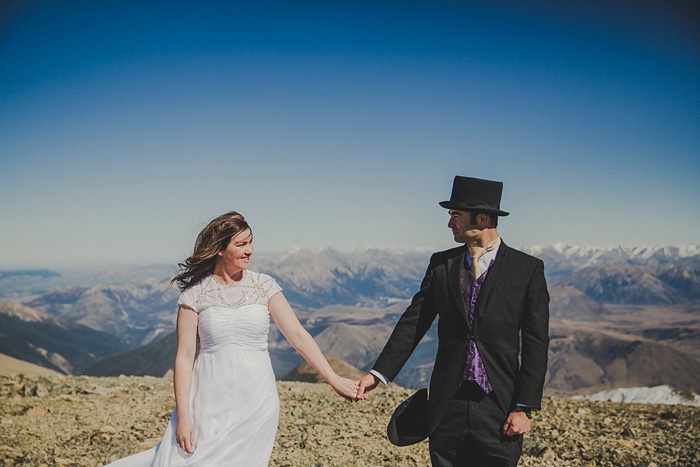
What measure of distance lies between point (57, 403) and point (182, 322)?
7.59 m

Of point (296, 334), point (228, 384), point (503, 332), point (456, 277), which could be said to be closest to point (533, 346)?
point (503, 332)

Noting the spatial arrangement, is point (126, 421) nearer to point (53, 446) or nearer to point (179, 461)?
point (53, 446)

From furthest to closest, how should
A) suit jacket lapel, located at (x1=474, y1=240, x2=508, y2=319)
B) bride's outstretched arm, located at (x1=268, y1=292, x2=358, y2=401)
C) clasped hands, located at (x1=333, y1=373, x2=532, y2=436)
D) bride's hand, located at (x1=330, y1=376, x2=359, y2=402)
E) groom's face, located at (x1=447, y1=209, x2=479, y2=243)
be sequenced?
bride's hand, located at (x1=330, y1=376, x2=359, y2=402) < bride's outstretched arm, located at (x1=268, y1=292, x2=358, y2=401) < groom's face, located at (x1=447, y1=209, x2=479, y2=243) < suit jacket lapel, located at (x1=474, y1=240, x2=508, y2=319) < clasped hands, located at (x1=333, y1=373, x2=532, y2=436)

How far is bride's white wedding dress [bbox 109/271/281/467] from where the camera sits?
416 cm

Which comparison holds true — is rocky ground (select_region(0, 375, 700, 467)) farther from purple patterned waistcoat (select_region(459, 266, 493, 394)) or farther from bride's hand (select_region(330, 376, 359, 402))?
purple patterned waistcoat (select_region(459, 266, 493, 394))

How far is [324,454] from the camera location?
24.9 ft

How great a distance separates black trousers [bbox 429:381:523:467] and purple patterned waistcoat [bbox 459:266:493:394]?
0.06 metres

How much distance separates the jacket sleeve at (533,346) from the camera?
12.4 feet

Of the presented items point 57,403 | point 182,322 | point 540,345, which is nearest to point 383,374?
point 540,345

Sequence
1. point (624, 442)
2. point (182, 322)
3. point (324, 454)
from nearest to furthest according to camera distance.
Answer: point (182, 322) → point (324, 454) → point (624, 442)

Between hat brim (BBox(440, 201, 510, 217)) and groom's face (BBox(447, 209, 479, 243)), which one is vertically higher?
hat brim (BBox(440, 201, 510, 217))

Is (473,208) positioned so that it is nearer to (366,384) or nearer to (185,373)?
(366,384)

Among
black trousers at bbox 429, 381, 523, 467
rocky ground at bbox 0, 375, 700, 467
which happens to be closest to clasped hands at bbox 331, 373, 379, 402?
black trousers at bbox 429, 381, 523, 467

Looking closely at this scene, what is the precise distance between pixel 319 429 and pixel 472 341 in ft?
18.3
